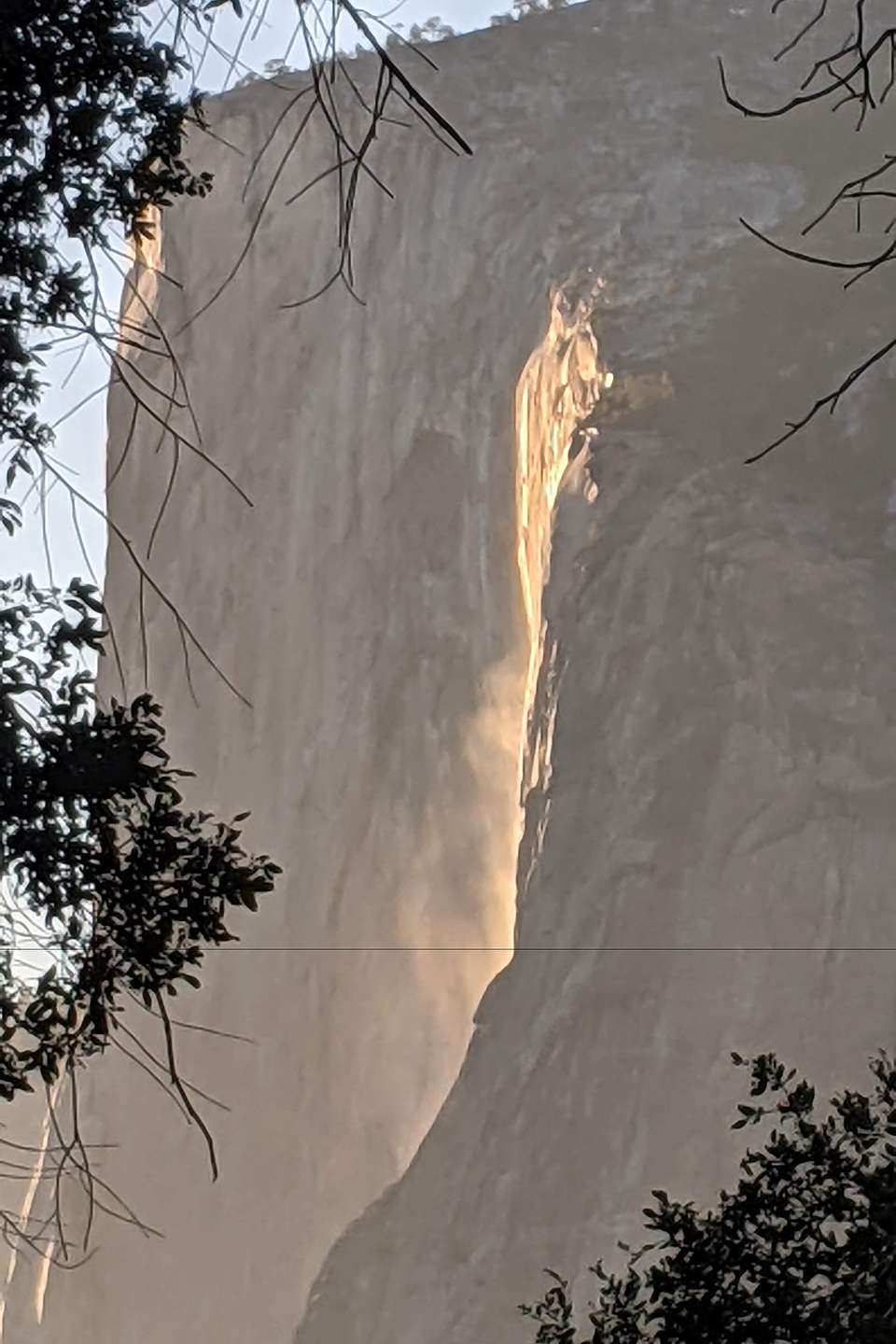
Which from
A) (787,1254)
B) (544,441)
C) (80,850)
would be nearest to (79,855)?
(80,850)

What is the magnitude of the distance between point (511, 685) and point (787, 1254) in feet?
12.3

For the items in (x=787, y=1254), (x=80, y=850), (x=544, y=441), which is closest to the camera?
(x=80, y=850)

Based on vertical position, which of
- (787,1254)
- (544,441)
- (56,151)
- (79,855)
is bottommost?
(787,1254)

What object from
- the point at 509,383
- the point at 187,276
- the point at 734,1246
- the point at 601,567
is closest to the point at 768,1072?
the point at 734,1246

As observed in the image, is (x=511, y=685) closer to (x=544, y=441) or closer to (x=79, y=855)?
(x=544, y=441)

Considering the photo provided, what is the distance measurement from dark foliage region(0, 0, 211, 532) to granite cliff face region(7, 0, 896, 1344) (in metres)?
1.92

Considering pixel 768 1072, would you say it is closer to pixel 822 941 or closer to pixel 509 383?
pixel 822 941

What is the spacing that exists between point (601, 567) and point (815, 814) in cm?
84

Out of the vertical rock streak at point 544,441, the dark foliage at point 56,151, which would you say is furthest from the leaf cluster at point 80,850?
the vertical rock streak at point 544,441

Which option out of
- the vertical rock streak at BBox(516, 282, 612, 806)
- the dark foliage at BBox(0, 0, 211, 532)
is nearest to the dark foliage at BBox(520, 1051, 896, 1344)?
the dark foliage at BBox(0, 0, 211, 532)

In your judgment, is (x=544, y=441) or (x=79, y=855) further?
(x=544, y=441)

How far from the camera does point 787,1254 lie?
1179 millimetres

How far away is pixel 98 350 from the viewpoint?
1.13m

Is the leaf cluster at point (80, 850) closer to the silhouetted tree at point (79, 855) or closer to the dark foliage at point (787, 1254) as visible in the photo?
the silhouetted tree at point (79, 855)
